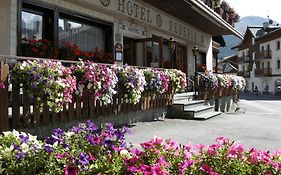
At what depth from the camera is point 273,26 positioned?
6938 centimetres

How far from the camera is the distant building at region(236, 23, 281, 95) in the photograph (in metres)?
60.7

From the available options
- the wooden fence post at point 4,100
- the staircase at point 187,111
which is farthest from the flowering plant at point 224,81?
the wooden fence post at point 4,100

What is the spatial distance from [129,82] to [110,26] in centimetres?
366

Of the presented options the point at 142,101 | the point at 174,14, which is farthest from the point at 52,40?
the point at 174,14

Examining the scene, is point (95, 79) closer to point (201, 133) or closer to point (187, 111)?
point (201, 133)

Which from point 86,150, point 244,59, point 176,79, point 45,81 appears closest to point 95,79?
point 45,81

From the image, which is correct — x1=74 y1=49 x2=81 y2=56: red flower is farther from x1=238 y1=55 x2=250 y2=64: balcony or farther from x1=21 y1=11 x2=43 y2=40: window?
x1=238 y1=55 x2=250 y2=64: balcony

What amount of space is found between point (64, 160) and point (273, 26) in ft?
239

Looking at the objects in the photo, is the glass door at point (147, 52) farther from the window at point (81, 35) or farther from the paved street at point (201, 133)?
the paved street at point (201, 133)

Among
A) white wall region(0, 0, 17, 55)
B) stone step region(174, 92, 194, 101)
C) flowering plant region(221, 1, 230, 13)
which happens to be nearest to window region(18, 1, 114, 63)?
white wall region(0, 0, 17, 55)

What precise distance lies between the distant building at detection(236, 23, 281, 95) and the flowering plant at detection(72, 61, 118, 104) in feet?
177

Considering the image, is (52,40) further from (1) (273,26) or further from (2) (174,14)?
(1) (273,26)

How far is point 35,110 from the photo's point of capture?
19.2 ft

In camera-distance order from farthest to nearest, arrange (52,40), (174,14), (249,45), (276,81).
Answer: (249,45), (276,81), (174,14), (52,40)
